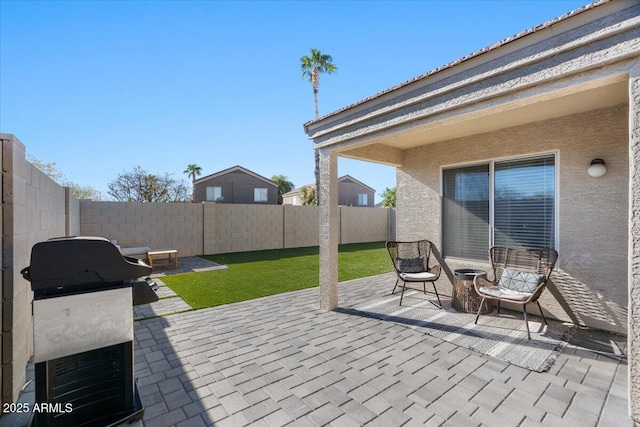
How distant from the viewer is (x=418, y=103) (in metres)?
3.94

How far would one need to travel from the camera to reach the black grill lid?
1777 mm

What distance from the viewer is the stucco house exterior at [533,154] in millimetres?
2473

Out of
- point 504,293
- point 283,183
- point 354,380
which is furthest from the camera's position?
point 283,183

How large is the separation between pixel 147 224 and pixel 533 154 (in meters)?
12.3

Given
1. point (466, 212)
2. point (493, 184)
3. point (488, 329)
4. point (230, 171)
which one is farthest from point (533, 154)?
point (230, 171)

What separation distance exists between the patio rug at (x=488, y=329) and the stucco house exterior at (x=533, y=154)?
24.2 inches

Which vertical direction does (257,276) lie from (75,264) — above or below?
below

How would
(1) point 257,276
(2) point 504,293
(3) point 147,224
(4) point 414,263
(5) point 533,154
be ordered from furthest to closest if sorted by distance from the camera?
(3) point 147,224
(1) point 257,276
(4) point 414,263
(5) point 533,154
(2) point 504,293

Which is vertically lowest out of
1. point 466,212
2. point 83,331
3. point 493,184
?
point 83,331

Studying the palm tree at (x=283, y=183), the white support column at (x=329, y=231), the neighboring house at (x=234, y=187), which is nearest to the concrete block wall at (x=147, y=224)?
the white support column at (x=329, y=231)

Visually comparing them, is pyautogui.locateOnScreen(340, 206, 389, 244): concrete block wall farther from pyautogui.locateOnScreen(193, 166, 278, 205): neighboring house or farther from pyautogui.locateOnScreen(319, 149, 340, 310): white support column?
pyautogui.locateOnScreen(193, 166, 278, 205): neighboring house

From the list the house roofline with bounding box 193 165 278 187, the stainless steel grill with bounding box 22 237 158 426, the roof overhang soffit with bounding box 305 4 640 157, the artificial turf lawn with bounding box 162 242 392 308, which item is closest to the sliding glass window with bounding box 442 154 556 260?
the roof overhang soffit with bounding box 305 4 640 157

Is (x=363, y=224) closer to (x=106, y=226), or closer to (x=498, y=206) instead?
(x=498, y=206)

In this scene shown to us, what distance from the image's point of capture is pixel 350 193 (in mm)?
32719
